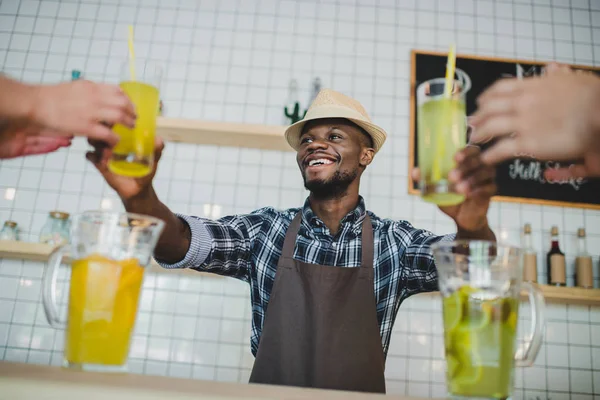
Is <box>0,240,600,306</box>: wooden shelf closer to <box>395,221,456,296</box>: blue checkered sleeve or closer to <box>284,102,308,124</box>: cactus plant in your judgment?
<box>284,102,308,124</box>: cactus plant

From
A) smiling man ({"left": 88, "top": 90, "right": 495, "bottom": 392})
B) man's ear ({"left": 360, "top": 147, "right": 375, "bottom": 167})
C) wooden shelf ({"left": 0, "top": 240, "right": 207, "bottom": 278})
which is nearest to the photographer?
smiling man ({"left": 88, "top": 90, "right": 495, "bottom": 392})

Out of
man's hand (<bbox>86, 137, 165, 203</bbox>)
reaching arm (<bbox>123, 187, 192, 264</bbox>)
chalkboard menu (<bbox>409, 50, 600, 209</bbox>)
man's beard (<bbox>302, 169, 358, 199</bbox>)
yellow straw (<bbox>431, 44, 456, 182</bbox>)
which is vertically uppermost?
chalkboard menu (<bbox>409, 50, 600, 209</bbox>)

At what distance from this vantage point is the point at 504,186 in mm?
2902

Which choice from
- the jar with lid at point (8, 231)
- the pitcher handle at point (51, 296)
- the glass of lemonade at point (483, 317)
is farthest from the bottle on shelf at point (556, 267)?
the jar with lid at point (8, 231)

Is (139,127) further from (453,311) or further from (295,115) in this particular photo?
(295,115)

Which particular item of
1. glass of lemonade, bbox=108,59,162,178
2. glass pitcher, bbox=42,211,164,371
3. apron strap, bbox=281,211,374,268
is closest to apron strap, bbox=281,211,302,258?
apron strap, bbox=281,211,374,268

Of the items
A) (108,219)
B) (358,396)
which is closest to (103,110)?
(108,219)

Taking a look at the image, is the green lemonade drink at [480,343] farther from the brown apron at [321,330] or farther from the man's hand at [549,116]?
the brown apron at [321,330]

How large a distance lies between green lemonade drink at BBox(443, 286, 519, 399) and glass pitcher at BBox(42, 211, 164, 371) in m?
0.45

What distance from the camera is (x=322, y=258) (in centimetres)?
182

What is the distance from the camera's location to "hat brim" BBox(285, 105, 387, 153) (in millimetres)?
1886

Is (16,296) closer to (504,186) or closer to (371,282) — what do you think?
(371,282)

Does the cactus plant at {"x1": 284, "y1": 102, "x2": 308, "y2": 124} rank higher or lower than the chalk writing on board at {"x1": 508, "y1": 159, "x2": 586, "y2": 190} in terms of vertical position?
higher

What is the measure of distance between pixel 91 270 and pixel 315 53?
2.58 metres
